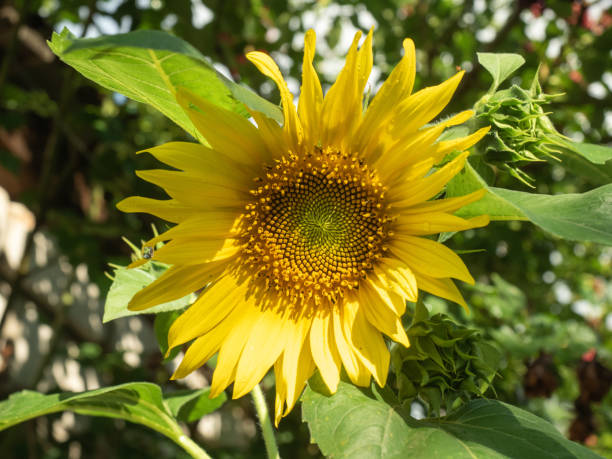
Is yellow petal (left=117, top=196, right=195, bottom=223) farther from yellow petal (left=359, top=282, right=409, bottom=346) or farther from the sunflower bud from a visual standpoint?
the sunflower bud

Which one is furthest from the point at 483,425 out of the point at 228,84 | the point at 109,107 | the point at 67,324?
the point at 67,324

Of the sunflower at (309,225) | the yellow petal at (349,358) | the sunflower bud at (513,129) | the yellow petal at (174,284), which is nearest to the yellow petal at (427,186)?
the sunflower at (309,225)

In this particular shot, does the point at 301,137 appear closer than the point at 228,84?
No

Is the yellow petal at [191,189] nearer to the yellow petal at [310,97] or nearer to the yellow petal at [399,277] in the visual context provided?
the yellow petal at [310,97]

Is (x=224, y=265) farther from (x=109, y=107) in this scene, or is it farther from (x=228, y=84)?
(x=109, y=107)

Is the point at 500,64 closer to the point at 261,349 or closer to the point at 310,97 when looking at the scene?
→ the point at 310,97

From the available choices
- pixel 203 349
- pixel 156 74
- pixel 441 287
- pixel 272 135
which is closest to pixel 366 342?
pixel 441 287
